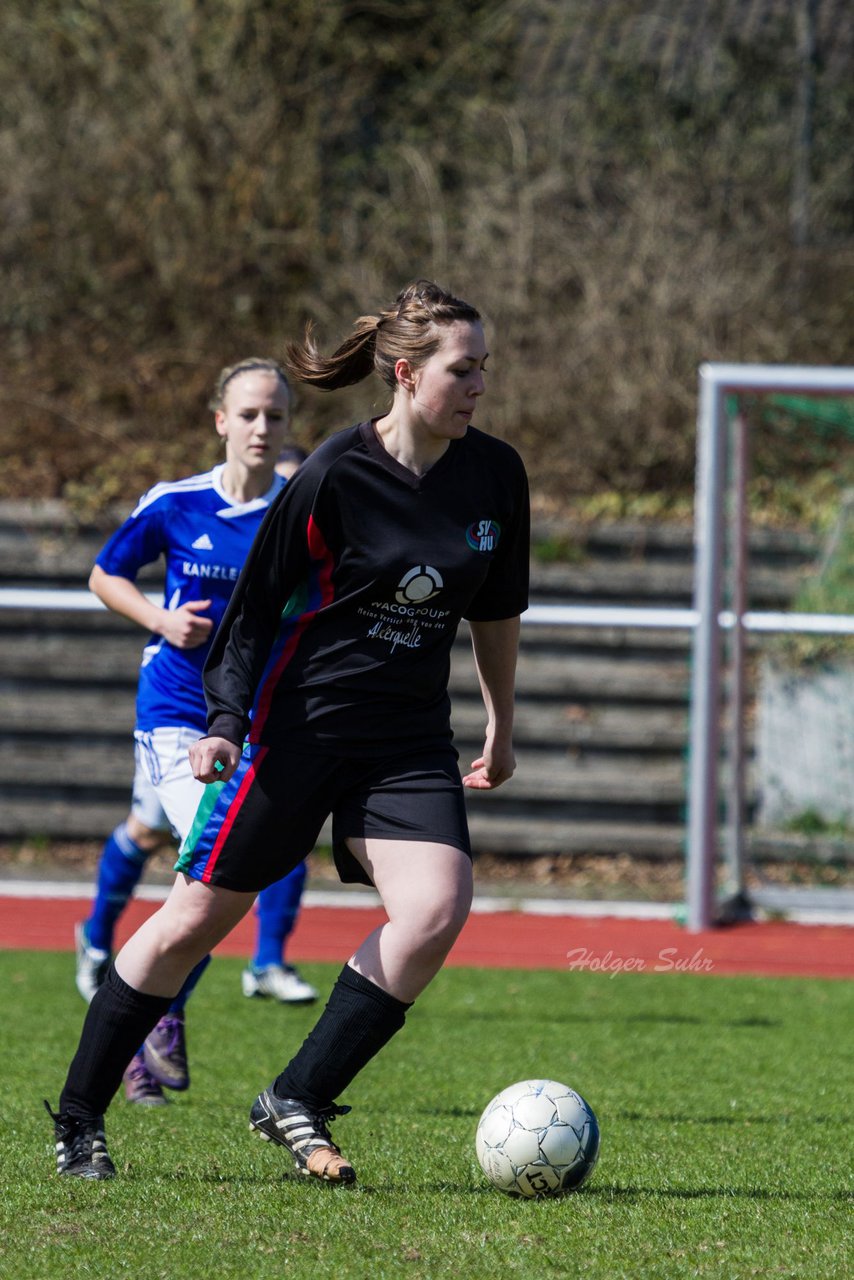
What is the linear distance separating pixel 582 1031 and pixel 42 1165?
2864 mm

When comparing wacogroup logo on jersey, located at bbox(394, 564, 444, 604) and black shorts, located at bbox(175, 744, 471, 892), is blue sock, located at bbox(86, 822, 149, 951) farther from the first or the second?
wacogroup logo on jersey, located at bbox(394, 564, 444, 604)

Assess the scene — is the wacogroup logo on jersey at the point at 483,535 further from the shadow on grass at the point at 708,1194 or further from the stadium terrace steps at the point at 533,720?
the stadium terrace steps at the point at 533,720

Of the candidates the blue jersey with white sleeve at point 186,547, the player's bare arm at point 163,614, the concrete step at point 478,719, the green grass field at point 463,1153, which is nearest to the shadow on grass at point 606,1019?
the green grass field at point 463,1153

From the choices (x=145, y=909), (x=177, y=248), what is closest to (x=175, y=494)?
(x=145, y=909)

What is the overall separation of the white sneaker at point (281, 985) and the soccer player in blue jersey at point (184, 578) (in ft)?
4.63

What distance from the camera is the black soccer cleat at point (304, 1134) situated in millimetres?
3410

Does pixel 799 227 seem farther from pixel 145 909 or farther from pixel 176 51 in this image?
pixel 145 909

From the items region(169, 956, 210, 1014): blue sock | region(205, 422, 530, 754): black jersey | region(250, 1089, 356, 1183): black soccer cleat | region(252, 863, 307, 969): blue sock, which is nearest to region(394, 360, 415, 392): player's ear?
region(205, 422, 530, 754): black jersey

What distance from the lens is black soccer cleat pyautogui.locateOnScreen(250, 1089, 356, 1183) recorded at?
11.2 ft

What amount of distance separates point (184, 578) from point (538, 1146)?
228cm

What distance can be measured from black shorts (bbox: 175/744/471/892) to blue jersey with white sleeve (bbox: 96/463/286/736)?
1.51m

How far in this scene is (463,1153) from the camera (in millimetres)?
3982

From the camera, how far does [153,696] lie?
4918mm

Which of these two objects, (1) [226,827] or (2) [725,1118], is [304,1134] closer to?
(1) [226,827]
